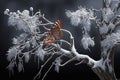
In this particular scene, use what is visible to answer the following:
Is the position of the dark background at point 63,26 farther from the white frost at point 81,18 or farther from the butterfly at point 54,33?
the white frost at point 81,18

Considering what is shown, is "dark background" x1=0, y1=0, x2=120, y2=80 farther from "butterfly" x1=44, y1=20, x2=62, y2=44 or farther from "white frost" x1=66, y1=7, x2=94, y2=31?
"white frost" x1=66, y1=7, x2=94, y2=31

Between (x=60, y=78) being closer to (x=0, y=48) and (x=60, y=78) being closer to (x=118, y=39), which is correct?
(x=0, y=48)

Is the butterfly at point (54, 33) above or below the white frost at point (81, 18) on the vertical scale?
below

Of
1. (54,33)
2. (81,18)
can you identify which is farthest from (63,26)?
(81,18)

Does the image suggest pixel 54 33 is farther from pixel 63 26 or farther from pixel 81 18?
pixel 63 26

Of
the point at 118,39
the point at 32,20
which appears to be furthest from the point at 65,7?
the point at 118,39

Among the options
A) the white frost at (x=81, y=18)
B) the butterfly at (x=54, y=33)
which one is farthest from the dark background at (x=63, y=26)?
the white frost at (x=81, y=18)
